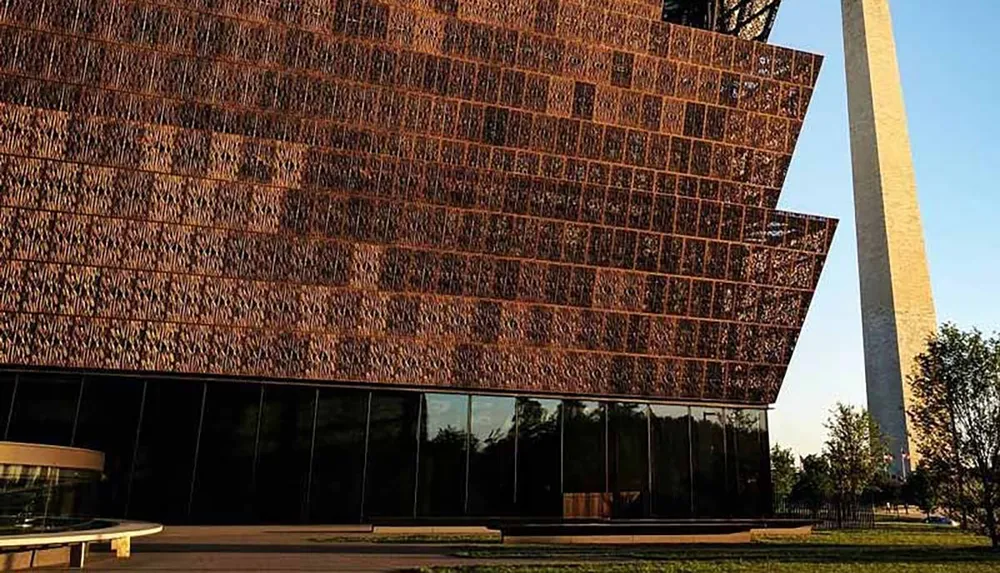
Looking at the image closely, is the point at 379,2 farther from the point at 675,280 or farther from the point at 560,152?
the point at 675,280

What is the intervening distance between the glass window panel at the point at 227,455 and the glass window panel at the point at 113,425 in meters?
2.28

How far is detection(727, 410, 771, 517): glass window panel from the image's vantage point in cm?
3161

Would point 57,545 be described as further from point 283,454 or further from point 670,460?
point 670,460

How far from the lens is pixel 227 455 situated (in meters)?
25.2

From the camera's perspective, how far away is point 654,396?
1204 inches

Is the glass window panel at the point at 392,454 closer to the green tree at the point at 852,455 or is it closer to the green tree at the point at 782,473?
the green tree at the point at 852,455

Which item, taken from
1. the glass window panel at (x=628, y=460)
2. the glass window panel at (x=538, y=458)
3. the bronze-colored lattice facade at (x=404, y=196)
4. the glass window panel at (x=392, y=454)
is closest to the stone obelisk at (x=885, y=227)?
Result: the bronze-colored lattice facade at (x=404, y=196)

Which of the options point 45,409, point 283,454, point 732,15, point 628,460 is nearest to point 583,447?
point 628,460

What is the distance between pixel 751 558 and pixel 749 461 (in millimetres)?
16666

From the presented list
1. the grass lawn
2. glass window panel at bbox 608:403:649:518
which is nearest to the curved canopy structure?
glass window panel at bbox 608:403:649:518

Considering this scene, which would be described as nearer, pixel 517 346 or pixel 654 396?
pixel 517 346

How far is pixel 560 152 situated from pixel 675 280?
7.54 metres

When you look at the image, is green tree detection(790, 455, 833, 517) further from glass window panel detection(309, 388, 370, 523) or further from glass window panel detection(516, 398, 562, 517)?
glass window panel detection(309, 388, 370, 523)

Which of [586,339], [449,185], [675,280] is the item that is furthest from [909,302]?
[449,185]
